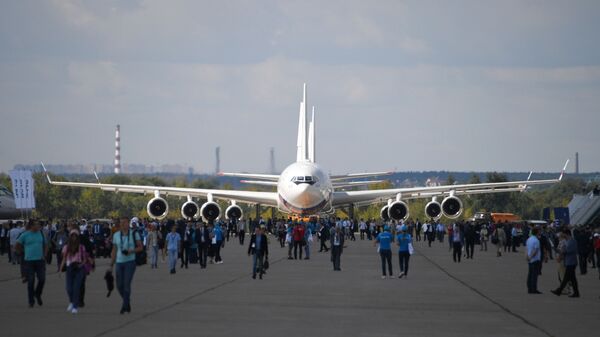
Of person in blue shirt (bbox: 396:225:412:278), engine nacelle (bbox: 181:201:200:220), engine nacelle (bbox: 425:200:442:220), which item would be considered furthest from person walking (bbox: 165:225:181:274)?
engine nacelle (bbox: 425:200:442:220)

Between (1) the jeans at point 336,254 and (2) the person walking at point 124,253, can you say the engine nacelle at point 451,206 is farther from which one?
(2) the person walking at point 124,253

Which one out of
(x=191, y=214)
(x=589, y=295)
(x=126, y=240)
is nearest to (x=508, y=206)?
(x=191, y=214)

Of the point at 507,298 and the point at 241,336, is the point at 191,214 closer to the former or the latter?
the point at 507,298

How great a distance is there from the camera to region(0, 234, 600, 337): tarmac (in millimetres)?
17812

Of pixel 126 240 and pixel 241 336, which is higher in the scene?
pixel 126 240

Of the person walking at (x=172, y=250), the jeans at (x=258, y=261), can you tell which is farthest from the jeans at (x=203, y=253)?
the jeans at (x=258, y=261)

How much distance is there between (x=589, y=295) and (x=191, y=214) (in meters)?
47.3

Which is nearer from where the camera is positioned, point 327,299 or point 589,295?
point 327,299

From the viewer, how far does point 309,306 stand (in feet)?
72.4

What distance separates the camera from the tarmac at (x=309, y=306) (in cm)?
1781

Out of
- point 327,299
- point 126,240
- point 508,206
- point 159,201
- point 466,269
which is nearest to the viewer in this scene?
point 126,240

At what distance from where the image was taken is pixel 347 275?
108 feet

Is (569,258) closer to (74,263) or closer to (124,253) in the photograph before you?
(124,253)

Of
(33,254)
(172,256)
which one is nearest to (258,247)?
(172,256)
